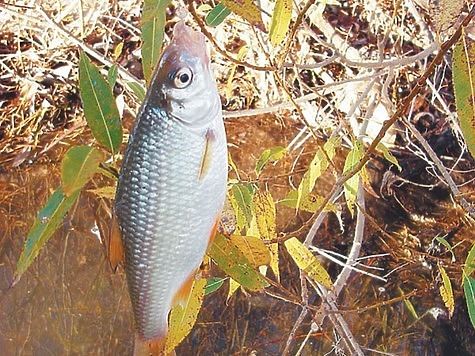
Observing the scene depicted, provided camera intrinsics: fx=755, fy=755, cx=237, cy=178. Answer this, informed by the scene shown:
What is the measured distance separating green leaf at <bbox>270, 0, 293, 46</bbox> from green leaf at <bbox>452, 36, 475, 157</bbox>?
1.22 ft

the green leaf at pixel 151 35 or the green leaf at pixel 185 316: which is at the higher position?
the green leaf at pixel 151 35

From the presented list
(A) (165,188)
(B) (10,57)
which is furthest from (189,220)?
(B) (10,57)

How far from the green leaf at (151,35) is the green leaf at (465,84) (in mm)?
326

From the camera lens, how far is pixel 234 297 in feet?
7.73

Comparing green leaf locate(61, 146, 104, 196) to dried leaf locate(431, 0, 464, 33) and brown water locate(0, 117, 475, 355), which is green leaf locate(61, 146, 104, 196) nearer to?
dried leaf locate(431, 0, 464, 33)

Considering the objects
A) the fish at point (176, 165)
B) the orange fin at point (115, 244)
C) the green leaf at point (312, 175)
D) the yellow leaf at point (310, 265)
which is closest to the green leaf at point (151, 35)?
the fish at point (176, 165)

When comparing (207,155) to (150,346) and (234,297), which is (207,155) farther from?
(234,297)

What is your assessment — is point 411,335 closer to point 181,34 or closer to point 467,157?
point 467,157

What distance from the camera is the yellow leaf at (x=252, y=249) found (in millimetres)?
1034

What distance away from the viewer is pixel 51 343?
7.50 feet

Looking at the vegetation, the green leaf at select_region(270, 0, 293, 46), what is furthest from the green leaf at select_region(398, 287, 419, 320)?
the green leaf at select_region(270, 0, 293, 46)

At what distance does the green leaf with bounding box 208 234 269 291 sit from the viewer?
102 cm

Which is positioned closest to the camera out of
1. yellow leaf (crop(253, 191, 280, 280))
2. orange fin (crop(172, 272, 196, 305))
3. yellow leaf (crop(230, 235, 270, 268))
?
orange fin (crop(172, 272, 196, 305))

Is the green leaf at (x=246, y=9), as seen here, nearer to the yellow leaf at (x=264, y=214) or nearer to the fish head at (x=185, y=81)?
the fish head at (x=185, y=81)
